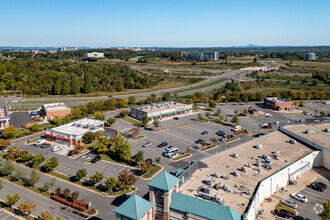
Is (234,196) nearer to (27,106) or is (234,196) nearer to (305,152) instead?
(305,152)

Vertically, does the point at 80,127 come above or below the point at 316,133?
below

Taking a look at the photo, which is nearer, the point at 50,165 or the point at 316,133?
the point at 50,165

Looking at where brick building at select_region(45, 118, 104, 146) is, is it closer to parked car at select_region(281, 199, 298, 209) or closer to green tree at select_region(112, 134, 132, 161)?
green tree at select_region(112, 134, 132, 161)

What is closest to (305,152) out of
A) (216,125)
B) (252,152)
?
(252,152)

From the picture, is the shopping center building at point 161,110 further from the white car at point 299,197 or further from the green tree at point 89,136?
the white car at point 299,197

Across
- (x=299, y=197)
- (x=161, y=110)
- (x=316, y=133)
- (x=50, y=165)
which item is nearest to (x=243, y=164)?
(x=299, y=197)

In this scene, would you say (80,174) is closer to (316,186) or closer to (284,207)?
(284,207)
